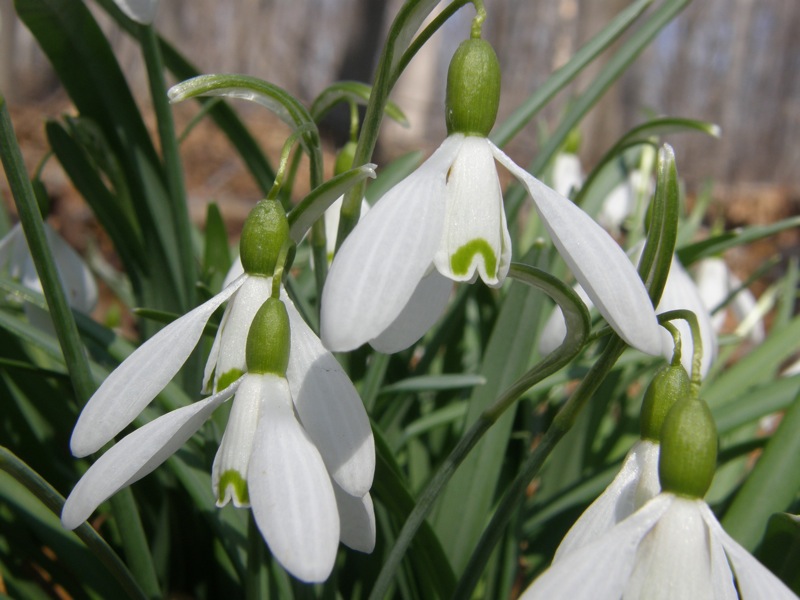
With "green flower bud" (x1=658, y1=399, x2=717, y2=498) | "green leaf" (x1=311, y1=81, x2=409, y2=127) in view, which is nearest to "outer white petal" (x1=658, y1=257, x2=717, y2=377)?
"green leaf" (x1=311, y1=81, x2=409, y2=127)

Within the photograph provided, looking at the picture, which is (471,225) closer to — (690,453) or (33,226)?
(690,453)

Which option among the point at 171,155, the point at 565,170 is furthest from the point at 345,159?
the point at 565,170

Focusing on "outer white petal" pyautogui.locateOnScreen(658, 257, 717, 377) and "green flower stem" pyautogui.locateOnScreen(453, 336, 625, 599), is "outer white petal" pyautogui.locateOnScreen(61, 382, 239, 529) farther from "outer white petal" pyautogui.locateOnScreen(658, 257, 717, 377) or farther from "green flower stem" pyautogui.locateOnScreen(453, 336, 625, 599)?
"outer white petal" pyautogui.locateOnScreen(658, 257, 717, 377)

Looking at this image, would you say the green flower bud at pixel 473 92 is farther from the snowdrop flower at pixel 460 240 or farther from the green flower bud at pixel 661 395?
the green flower bud at pixel 661 395

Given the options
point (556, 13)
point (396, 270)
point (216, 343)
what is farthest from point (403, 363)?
point (556, 13)

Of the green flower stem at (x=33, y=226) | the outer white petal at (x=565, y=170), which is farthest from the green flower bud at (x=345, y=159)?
the outer white petal at (x=565, y=170)

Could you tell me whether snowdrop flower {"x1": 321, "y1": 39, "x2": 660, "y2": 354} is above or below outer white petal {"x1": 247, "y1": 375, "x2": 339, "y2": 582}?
above
